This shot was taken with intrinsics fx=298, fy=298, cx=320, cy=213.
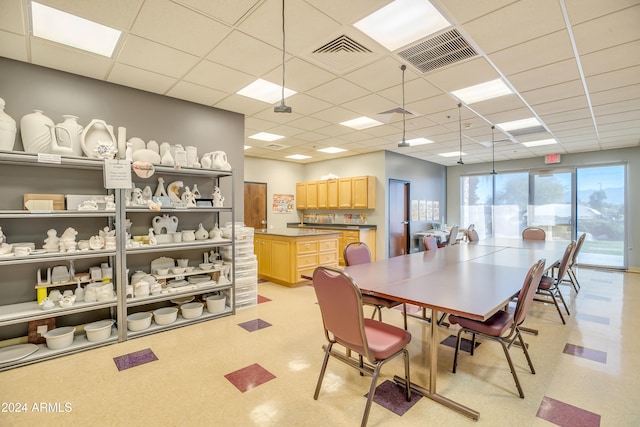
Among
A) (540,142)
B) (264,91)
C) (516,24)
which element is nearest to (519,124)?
(540,142)

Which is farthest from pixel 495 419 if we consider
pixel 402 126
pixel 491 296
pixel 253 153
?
pixel 253 153

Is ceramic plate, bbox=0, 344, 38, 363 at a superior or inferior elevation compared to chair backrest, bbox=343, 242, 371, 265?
inferior

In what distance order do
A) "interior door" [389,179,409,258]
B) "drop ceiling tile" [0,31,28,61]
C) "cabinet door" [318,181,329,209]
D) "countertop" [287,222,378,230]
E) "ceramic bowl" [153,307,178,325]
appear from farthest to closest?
1. "cabinet door" [318,181,329,209]
2. "interior door" [389,179,409,258]
3. "countertop" [287,222,378,230]
4. "ceramic bowl" [153,307,178,325]
5. "drop ceiling tile" [0,31,28,61]

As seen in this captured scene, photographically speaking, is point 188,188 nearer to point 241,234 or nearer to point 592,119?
point 241,234

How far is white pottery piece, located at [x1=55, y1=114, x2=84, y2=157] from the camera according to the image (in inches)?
113

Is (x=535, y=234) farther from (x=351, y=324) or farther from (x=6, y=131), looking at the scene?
(x=6, y=131)

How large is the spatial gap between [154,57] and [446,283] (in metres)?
3.37

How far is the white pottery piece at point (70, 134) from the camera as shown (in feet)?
9.43

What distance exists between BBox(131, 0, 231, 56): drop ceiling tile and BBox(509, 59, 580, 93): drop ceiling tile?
3.09m

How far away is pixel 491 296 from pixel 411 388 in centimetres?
90

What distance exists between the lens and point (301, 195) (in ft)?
28.2

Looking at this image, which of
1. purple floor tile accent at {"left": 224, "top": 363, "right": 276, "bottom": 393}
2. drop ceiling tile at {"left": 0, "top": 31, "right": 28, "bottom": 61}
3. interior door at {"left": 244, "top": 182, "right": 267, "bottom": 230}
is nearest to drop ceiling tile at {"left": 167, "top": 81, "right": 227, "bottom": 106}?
drop ceiling tile at {"left": 0, "top": 31, "right": 28, "bottom": 61}

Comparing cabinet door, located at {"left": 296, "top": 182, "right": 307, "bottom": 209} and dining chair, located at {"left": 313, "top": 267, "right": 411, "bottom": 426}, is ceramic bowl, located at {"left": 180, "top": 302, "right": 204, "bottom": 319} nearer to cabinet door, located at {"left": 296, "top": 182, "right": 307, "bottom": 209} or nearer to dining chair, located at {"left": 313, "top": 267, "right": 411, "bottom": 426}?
dining chair, located at {"left": 313, "top": 267, "right": 411, "bottom": 426}

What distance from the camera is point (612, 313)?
3.87m
